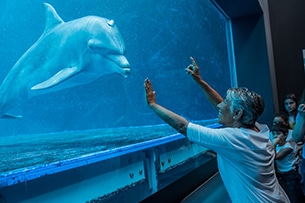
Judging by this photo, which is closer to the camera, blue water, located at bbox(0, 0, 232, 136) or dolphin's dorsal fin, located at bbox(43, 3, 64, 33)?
blue water, located at bbox(0, 0, 232, 136)

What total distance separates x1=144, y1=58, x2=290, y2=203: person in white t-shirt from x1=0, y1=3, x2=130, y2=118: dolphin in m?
0.84

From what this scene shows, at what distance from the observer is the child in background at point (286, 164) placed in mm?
2484

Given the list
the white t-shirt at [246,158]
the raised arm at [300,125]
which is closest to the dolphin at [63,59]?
the white t-shirt at [246,158]

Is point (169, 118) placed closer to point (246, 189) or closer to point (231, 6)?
point (246, 189)

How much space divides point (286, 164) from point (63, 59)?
2268mm

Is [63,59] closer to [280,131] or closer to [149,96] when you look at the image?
[149,96]

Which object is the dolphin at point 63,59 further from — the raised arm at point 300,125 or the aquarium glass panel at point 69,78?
the raised arm at point 300,125

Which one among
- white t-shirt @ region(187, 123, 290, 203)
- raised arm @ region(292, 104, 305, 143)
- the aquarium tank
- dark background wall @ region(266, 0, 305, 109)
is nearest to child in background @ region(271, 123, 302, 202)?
raised arm @ region(292, 104, 305, 143)

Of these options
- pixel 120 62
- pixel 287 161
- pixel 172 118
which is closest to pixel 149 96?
pixel 172 118

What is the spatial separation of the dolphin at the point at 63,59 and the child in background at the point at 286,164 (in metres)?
1.69

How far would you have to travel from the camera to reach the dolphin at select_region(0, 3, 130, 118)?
60.6 inches

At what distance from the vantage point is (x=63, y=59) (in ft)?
6.47

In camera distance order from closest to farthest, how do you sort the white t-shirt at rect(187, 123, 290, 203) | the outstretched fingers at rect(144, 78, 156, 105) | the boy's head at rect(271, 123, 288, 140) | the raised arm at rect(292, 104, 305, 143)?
1. the white t-shirt at rect(187, 123, 290, 203)
2. the outstretched fingers at rect(144, 78, 156, 105)
3. the raised arm at rect(292, 104, 305, 143)
4. the boy's head at rect(271, 123, 288, 140)

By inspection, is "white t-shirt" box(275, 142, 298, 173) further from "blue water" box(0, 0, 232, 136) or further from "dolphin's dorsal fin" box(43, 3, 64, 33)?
"dolphin's dorsal fin" box(43, 3, 64, 33)
